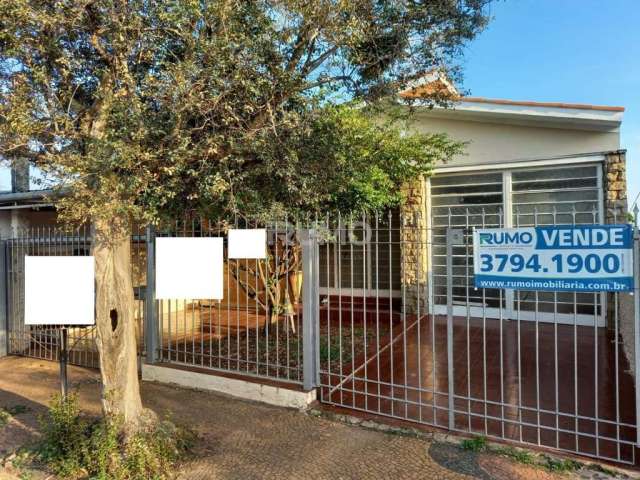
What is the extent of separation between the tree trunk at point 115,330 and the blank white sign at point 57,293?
0.35 ft

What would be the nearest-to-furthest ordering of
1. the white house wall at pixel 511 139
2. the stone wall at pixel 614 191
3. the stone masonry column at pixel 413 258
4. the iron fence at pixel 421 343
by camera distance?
1. the iron fence at pixel 421 343
2. the stone wall at pixel 614 191
3. the white house wall at pixel 511 139
4. the stone masonry column at pixel 413 258

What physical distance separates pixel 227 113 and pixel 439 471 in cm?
333

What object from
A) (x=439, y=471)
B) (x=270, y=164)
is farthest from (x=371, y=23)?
(x=439, y=471)

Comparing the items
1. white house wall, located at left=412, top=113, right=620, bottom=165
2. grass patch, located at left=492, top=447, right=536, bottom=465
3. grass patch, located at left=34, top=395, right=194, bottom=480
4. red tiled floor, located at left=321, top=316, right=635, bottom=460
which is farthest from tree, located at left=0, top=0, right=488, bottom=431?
white house wall, located at left=412, top=113, right=620, bottom=165

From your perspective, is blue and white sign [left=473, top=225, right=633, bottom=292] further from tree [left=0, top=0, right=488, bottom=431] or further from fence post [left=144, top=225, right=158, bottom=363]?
fence post [left=144, top=225, right=158, bottom=363]

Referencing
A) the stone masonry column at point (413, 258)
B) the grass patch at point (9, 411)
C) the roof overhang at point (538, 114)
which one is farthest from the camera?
the stone masonry column at point (413, 258)

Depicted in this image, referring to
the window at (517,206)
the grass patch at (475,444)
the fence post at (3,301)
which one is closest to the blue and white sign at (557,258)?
the grass patch at (475,444)

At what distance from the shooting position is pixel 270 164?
415 cm

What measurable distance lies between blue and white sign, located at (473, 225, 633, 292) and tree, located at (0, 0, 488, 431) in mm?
1908

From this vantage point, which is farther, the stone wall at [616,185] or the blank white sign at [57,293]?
the stone wall at [616,185]

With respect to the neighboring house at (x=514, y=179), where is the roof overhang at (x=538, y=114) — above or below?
above

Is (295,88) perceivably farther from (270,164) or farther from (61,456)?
(61,456)

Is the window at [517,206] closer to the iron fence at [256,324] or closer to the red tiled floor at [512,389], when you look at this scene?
the red tiled floor at [512,389]

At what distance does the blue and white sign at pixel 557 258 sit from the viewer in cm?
343
